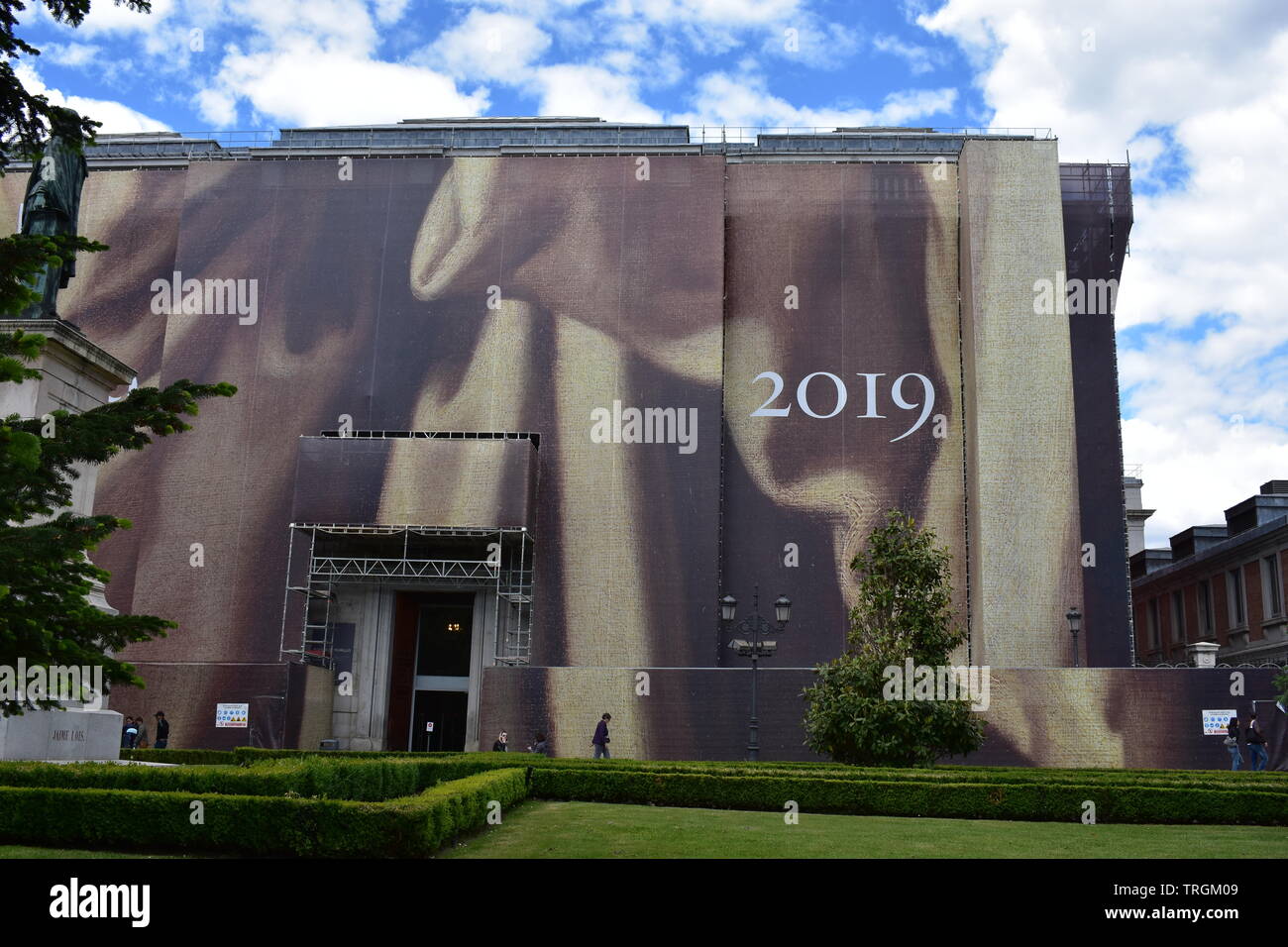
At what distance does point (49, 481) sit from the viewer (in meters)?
9.32

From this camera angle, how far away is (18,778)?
10797mm

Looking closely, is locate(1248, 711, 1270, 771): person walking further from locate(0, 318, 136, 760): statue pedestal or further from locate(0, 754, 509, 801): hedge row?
locate(0, 318, 136, 760): statue pedestal

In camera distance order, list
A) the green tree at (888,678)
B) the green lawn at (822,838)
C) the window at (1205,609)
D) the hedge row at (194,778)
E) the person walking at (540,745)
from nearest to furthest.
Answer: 1. the green lawn at (822,838)
2. the hedge row at (194,778)
3. the green tree at (888,678)
4. the person walking at (540,745)
5. the window at (1205,609)

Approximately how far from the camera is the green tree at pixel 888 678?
1939cm

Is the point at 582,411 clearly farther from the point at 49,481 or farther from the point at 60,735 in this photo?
the point at 49,481

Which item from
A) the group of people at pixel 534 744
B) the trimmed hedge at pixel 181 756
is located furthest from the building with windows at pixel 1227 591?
the trimmed hedge at pixel 181 756

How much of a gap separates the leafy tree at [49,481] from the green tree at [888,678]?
13282 mm

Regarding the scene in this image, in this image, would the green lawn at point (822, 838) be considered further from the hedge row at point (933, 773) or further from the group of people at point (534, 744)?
the group of people at point (534, 744)

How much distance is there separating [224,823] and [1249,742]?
2309 cm

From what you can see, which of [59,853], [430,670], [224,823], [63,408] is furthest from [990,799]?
[430,670]

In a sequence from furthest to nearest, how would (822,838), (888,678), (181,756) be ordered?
(181,756) → (888,678) → (822,838)
